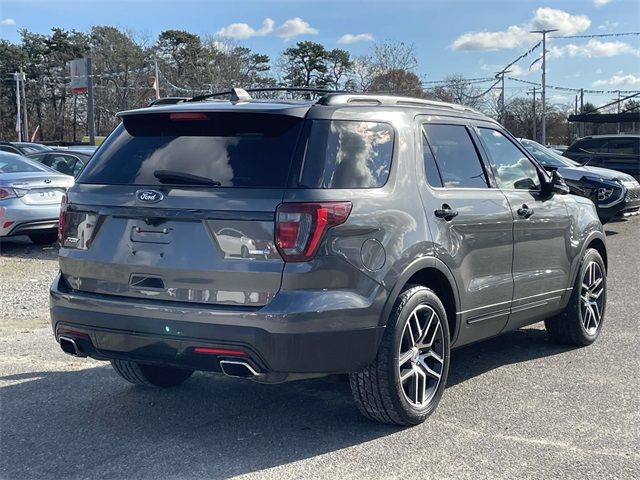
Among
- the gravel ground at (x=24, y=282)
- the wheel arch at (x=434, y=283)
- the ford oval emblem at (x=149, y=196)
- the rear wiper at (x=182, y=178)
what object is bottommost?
the gravel ground at (x=24, y=282)

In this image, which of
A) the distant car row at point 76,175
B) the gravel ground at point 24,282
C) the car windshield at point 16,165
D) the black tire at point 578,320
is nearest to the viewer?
the black tire at point 578,320

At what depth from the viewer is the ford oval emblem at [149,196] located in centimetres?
392

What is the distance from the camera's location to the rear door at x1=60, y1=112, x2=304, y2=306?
3711 mm

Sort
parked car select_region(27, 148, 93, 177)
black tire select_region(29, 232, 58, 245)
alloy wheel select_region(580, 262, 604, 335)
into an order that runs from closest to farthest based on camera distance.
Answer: alloy wheel select_region(580, 262, 604, 335) < black tire select_region(29, 232, 58, 245) < parked car select_region(27, 148, 93, 177)

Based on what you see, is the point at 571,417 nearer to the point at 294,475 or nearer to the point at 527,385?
the point at 527,385

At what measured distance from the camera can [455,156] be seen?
4.93 metres

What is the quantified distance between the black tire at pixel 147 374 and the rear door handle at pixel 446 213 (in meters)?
1.94

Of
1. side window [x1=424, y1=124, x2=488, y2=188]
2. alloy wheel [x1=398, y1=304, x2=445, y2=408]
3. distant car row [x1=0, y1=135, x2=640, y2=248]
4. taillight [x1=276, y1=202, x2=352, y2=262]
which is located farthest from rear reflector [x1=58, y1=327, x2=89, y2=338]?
distant car row [x1=0, y1=135, x2=640, y2=248]

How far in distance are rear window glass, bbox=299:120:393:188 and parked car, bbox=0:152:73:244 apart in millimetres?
8539

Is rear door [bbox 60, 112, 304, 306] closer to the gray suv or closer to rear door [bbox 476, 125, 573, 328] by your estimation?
the gray suv

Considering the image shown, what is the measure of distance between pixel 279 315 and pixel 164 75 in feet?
180

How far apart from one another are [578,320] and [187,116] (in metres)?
3.72

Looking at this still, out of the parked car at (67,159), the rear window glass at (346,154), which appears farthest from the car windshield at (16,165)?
the rear window glass at (346,154)

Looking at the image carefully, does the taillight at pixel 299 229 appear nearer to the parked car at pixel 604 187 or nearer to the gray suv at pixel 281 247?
the gray suv at pixel 281 247
